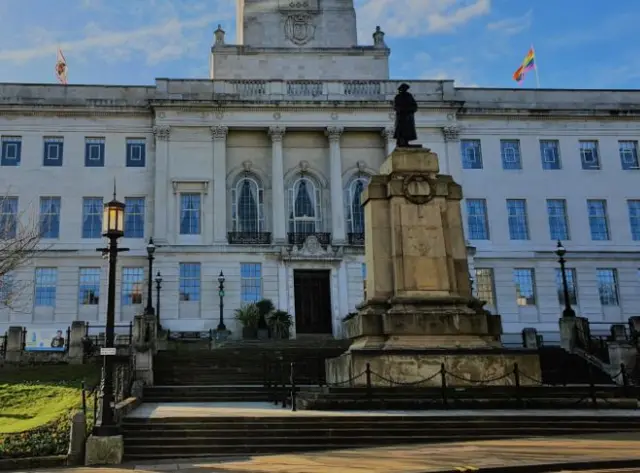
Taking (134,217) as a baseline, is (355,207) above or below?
above

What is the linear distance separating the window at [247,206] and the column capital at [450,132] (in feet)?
38.0

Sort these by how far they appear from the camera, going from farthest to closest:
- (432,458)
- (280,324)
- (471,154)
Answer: (471,154)
(280,324)
(432,458)

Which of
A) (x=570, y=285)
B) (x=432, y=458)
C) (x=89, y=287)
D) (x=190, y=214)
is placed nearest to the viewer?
(x=432, y=458)

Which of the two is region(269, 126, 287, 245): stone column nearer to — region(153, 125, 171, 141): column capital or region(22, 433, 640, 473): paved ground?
region(153, 125, 171, 141): column capital

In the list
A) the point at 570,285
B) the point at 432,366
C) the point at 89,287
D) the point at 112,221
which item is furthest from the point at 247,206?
the point at 112,221

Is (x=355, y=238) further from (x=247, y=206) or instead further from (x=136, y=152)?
(x=136, y=152)

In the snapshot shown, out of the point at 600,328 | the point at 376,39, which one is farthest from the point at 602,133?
the point at 376,39

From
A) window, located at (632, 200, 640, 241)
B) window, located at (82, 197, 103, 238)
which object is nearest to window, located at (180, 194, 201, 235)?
window, located at (82, 197, 103, 238)

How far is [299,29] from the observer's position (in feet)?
150

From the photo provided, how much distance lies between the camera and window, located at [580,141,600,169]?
43.6 m

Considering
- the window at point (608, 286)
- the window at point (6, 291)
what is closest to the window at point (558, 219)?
the window at point (608, 286)

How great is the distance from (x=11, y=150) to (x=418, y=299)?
3119 centimetres

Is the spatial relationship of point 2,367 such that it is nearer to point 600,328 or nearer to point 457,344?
point 457,344

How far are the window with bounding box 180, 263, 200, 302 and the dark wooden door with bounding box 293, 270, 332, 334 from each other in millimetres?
5436
